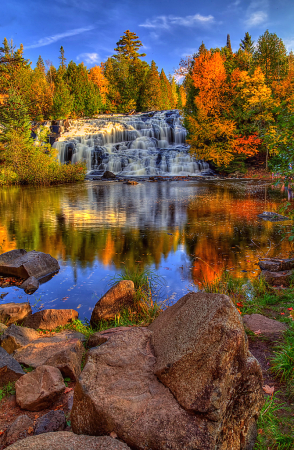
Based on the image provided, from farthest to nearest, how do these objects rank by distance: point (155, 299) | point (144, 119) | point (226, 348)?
point (144, 119) → point (155, 299) → point (226, 348)

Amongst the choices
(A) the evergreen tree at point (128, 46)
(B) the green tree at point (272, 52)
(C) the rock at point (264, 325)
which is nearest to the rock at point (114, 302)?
(C) the rock at point (264, 325)

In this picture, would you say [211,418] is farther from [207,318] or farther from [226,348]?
[207,318]

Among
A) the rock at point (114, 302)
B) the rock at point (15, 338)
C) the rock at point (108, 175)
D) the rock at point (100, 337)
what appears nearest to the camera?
the rock at point (100, 337)

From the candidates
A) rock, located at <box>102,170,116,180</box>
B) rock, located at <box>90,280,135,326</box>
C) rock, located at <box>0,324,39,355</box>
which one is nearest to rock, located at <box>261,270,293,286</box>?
rock, located at <box>90,280,135,326</box>

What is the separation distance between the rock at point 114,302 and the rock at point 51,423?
2438 millimetres

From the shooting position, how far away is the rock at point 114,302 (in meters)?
5.17

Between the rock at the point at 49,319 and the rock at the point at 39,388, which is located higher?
the rock at the point at 39,388

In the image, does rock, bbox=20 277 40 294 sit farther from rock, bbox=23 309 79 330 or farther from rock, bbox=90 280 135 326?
rock, bbox=90 280 135 326

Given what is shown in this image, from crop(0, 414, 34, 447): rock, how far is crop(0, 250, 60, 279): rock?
15.6 ft

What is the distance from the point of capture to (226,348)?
2.16 meters

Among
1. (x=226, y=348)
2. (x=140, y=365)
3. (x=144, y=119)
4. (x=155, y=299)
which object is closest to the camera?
(x=226, y=348)

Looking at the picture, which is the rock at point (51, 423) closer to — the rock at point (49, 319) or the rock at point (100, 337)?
the rock at point (100, 337)

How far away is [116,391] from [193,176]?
1144 inches

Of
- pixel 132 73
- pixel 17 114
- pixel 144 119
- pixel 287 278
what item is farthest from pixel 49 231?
pixel 132 73
